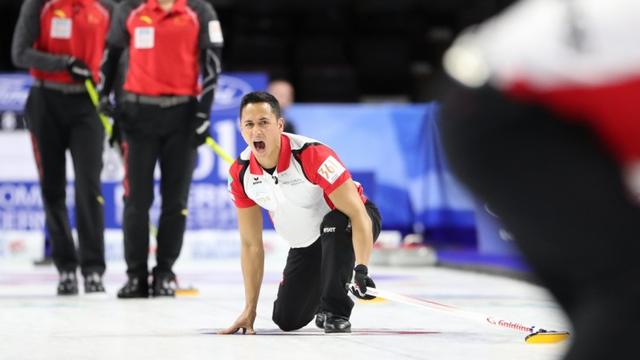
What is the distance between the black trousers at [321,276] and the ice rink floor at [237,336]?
8 cm

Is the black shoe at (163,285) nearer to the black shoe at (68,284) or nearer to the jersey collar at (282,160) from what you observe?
the black shoe at (68,284)

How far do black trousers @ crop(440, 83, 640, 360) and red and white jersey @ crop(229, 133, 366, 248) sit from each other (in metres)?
2.66

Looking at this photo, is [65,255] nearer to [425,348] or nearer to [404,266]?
[425,348]

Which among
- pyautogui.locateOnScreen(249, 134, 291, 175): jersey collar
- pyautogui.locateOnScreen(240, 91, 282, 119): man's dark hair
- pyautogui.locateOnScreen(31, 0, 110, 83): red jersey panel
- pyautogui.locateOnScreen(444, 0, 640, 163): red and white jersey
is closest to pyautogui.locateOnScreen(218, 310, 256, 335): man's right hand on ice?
pyautogui.locateOnScreen(249, 134, 291, 175): jersey collar

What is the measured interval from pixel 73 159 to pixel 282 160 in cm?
228

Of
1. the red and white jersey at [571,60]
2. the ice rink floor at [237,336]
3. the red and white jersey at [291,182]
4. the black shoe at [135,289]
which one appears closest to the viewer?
the red and white jersey at [571,60]

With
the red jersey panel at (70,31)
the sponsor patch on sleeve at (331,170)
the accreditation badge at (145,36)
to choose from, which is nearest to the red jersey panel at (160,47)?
the accreditation badge at (145,36)

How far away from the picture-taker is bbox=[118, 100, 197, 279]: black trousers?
6102 millimetres

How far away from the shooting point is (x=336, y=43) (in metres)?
15.4

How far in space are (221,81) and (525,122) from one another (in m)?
8.74

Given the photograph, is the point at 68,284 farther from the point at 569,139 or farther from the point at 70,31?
the point at 569,139

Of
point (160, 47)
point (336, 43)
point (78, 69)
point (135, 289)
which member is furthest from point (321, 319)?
point (336, 43)

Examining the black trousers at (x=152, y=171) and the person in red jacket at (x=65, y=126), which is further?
the person in red jacket at (x=65, y=126)

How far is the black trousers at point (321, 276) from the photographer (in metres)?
4.24
